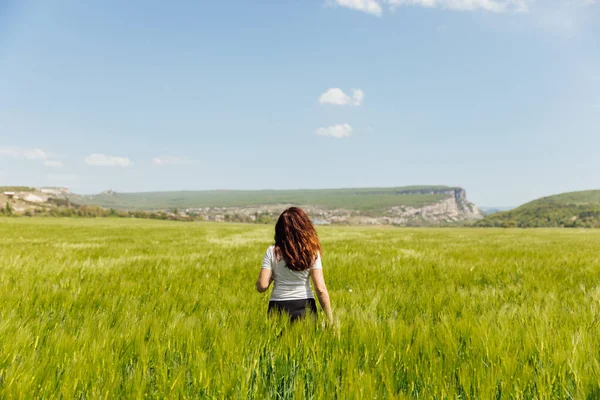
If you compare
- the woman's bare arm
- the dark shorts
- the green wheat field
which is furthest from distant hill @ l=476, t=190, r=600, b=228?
Result: the woman's bare arm

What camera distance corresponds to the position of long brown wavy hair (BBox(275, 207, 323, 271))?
3.50 m

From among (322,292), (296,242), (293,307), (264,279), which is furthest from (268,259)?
(322,292)

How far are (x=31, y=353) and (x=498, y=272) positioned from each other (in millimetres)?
7201

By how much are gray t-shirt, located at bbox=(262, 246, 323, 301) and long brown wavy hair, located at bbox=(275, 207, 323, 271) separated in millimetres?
77

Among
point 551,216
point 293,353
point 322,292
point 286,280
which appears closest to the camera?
point 293,353

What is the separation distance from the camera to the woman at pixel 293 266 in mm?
3504

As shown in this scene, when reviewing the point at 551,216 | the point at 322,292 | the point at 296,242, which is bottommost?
the point at 551,216

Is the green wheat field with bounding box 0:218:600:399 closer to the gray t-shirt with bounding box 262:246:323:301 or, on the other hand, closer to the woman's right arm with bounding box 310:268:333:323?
the woman's right arm with bounding box 310:268:333:323

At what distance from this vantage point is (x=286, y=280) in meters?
3.64

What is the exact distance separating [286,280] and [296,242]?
0.43 metres

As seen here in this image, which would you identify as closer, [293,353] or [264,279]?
[293,353]

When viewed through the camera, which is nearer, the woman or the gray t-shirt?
the woman

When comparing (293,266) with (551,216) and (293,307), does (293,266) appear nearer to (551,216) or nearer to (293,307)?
(293,307)

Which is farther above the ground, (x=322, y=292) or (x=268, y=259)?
(x=268, y=259)
